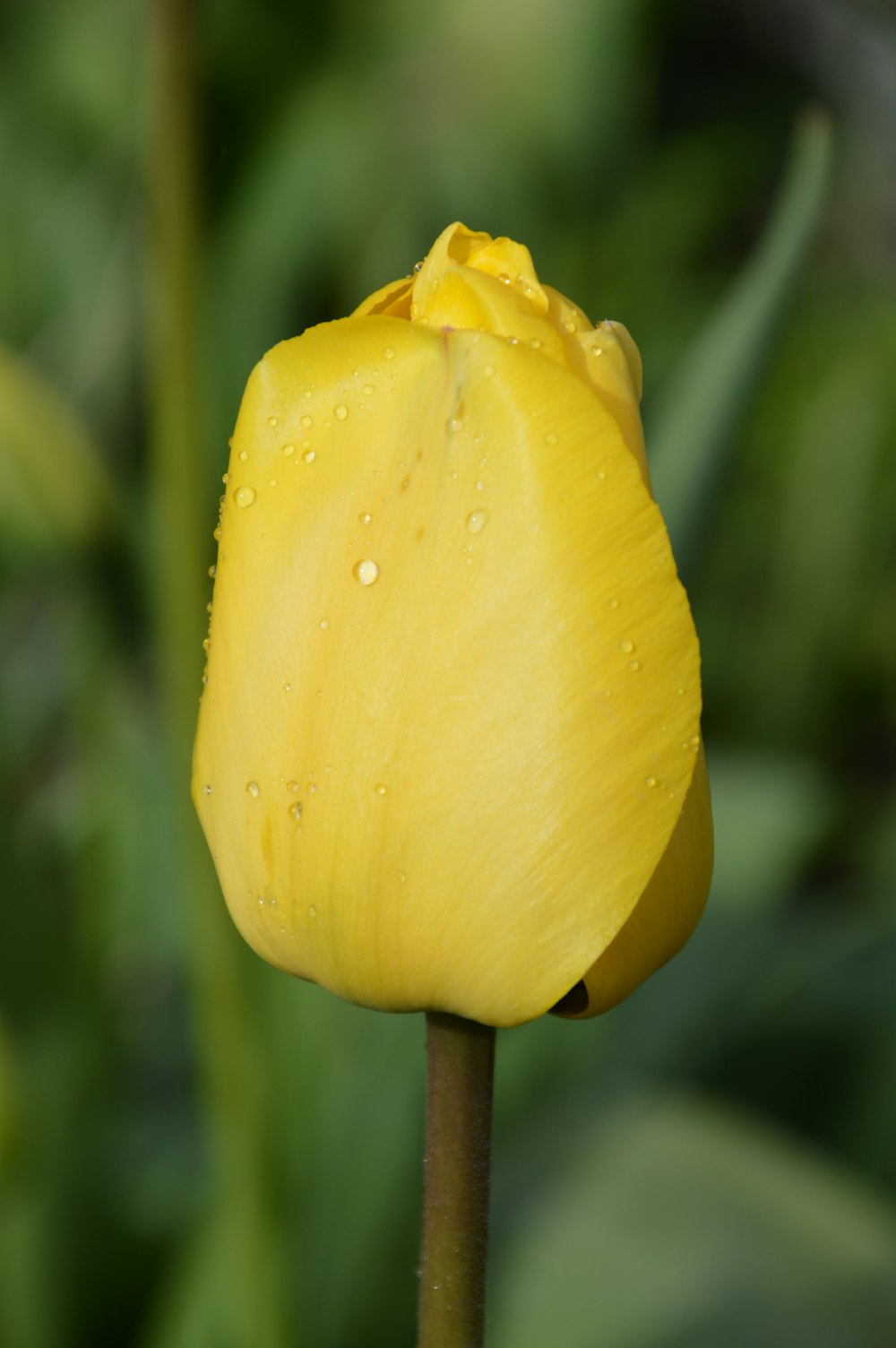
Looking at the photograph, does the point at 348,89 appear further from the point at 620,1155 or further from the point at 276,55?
the point at 620,1155

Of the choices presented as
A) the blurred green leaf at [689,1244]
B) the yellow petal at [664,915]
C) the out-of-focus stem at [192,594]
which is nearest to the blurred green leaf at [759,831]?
the blurred green leaf at [689,1244]

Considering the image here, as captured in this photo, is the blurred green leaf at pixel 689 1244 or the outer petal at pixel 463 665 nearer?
the outer petal at pixel 463 665

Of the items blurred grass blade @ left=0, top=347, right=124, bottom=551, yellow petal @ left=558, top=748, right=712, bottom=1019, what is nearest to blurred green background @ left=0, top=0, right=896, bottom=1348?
blurred grass blade @ left=0, top=347, right=124, bottom=551

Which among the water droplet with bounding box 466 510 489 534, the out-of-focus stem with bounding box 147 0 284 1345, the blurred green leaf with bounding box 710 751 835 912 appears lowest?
the blurred green leaf with bounding box 710 751 835 912

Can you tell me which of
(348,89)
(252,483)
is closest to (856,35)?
(348,89)

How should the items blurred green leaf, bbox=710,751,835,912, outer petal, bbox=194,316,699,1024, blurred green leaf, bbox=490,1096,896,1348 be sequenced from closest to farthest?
outer petal, bbox=194,316,699,1024
blurred green leaf, bbox=490,1096,896,1348
blurred green leaf, bbox=710,751,835,912

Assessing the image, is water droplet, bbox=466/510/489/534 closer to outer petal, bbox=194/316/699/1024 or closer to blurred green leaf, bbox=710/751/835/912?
outer petal, bbox=194/316/699/1024

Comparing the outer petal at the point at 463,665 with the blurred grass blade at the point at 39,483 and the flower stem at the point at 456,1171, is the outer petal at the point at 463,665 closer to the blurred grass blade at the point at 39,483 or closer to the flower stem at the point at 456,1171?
the flower stem at the point at 456,1171
